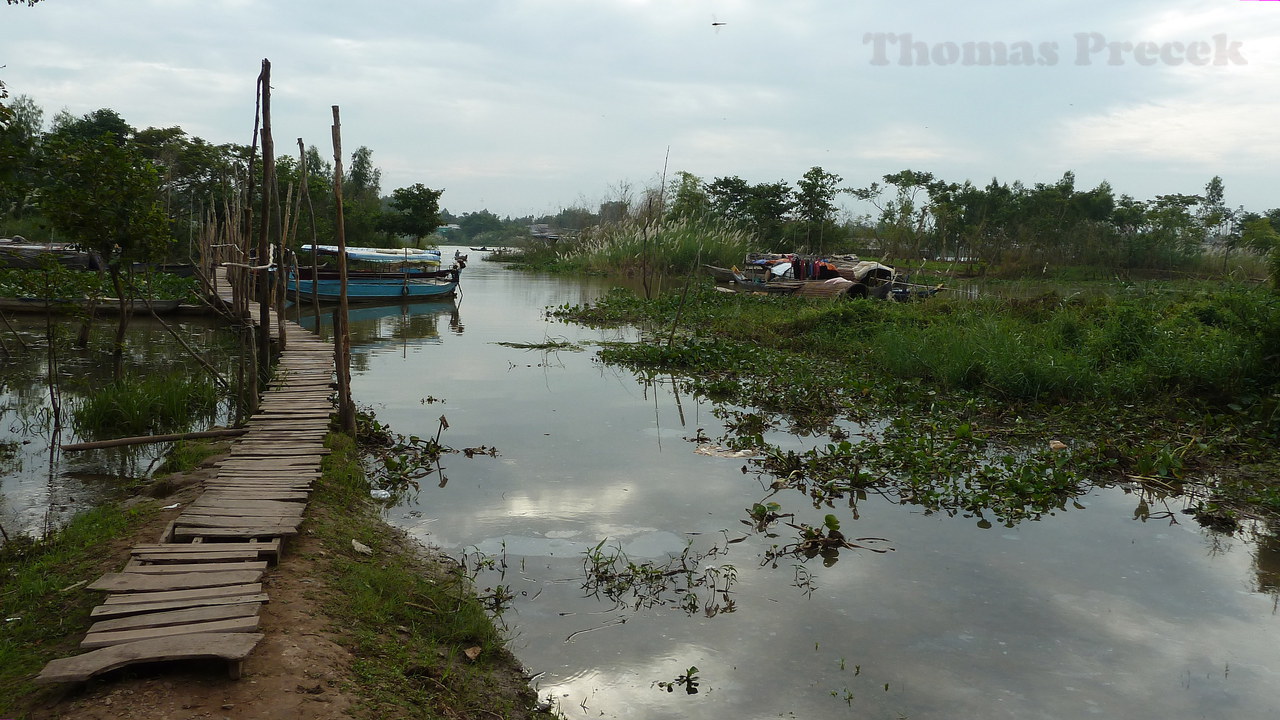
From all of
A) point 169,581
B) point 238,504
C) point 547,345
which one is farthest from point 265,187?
point 547,345

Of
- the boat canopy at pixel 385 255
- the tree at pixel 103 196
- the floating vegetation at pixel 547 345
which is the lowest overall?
the floating vegetation at pixel 547 345

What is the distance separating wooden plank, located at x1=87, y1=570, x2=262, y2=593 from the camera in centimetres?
352

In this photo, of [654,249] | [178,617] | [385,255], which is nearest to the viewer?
[178,617]

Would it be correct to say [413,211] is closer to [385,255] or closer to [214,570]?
[385,255]

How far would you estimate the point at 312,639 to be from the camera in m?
3.44

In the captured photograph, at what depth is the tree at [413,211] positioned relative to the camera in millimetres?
38375

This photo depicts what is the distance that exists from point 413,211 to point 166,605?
37385 mm

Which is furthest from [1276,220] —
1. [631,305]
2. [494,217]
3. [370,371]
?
[494,217]

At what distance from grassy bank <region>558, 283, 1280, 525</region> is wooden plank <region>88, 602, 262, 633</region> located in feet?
13.8

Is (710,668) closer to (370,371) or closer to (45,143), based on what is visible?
(45,143)

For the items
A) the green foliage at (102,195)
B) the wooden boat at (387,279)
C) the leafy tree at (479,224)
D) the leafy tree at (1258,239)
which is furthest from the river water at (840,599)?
the leafy tree at (479,224)

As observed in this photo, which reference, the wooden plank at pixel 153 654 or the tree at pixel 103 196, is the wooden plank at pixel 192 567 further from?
the tree at pixel 103 196

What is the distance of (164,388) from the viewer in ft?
25.8

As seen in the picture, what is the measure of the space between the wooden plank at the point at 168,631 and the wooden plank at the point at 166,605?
0.15 m
